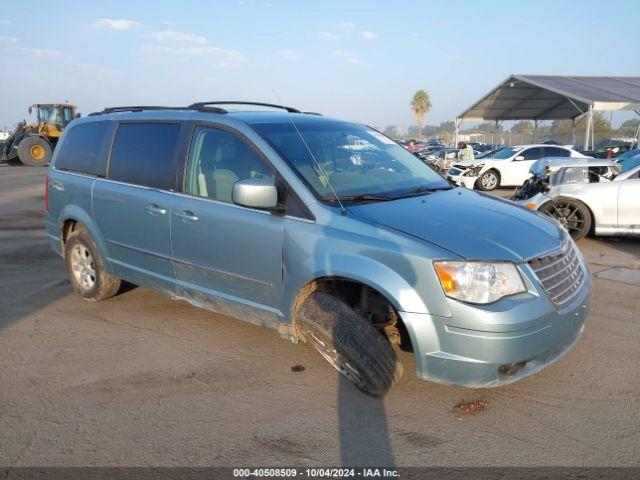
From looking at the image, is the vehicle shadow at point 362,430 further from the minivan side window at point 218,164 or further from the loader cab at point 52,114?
the loader cab at point 52,114

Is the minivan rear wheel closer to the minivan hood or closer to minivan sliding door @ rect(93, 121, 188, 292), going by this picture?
minivan sliding door @ rect(93, 121, 188, 292)

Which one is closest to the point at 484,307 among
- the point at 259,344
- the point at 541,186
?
the point at 259,344

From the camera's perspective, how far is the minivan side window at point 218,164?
12.5 feet

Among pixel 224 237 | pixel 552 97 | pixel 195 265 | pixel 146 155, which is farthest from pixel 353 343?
pixel 552 97

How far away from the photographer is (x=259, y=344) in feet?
13.8

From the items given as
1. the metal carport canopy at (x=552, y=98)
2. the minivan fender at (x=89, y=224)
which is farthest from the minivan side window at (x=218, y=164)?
the metal carport canopy at (x=552, y=98)

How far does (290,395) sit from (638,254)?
237 inches

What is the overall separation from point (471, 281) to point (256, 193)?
1.42m

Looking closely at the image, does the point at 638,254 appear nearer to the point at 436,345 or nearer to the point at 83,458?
the point at 436,345

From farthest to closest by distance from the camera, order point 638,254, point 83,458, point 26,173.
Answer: point 26,173 → point 638,254 → point 83,458

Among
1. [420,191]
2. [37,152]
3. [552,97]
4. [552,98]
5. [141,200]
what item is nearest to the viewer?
[420,191]

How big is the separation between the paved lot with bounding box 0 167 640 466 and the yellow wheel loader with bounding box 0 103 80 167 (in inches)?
931

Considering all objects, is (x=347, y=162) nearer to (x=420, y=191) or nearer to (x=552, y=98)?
(x=420, y=191)

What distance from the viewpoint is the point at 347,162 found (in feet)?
13.0
